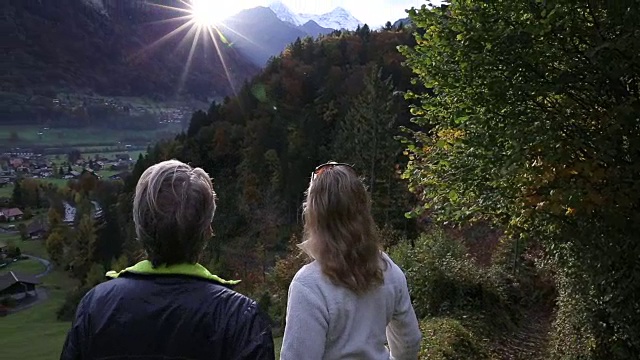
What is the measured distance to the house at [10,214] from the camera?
2960 inches

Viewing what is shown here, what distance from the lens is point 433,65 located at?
7645mm

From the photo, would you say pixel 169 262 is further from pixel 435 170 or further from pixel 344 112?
pixel 344 112

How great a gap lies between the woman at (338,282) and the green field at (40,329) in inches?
525

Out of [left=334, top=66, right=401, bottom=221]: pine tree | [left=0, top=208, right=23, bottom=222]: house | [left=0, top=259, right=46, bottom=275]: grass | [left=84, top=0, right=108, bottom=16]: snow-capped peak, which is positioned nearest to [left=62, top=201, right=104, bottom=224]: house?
[left=0, top=259, right=46, bottom=275]: grass

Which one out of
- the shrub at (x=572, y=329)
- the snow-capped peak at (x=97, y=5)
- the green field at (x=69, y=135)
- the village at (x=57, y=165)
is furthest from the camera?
the snow-capped peak at (x=97, y=5)

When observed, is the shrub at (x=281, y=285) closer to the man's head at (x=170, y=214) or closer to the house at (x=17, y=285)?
A: the man's head at (x=170, y=214)

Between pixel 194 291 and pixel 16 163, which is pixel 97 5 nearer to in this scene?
pixel 16 163

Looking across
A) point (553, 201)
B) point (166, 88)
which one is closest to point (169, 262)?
point (553, 201)

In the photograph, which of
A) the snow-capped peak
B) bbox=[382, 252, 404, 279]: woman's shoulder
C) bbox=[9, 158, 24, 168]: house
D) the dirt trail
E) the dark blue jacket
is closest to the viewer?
the dark blue jacket

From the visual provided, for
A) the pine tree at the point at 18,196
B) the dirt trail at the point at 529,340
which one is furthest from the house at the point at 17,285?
the dirt trail at the point at 529,340

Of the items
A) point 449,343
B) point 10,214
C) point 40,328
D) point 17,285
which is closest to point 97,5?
point 10,214

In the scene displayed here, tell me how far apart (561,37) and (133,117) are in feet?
459

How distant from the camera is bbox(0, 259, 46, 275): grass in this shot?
186 feet

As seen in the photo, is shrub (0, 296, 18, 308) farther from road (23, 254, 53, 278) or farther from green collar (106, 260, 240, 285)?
green collar (106, 260, 240, 285)
